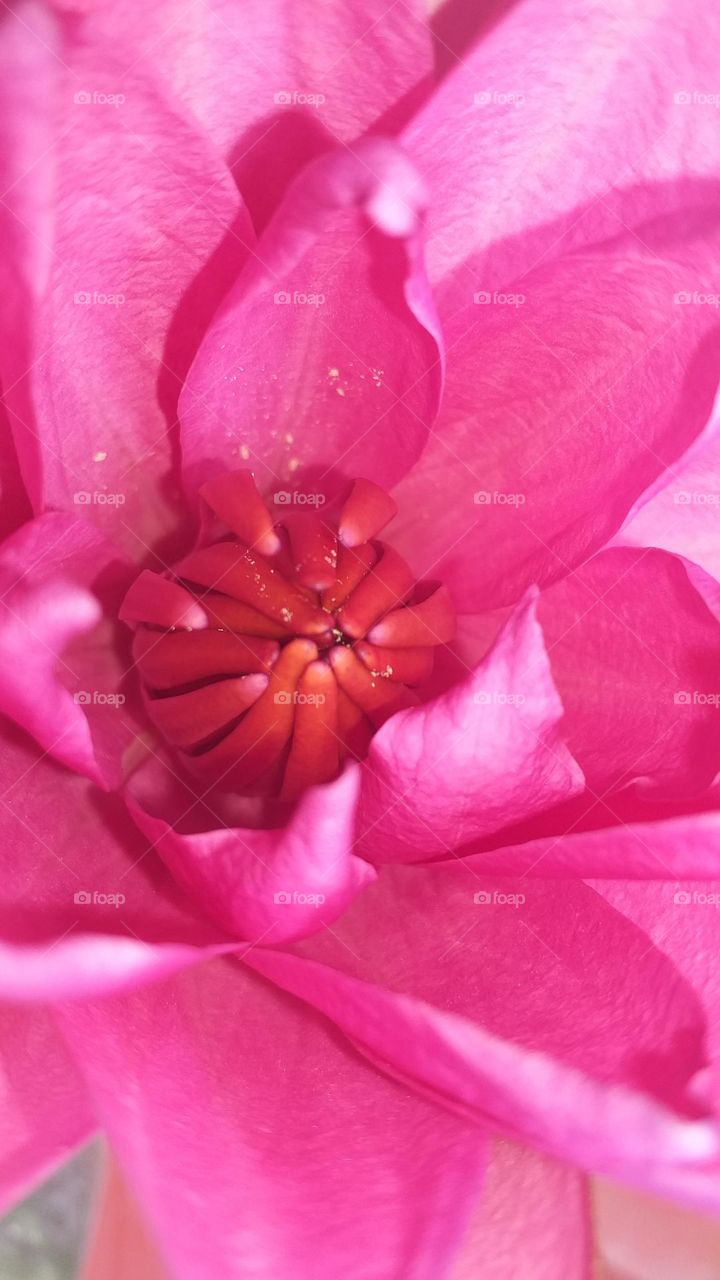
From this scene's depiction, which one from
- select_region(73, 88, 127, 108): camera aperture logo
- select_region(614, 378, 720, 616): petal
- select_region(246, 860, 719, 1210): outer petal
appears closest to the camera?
select_region(246, 860, 719, 1210): outer petal

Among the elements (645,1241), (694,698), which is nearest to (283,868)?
(694,698)

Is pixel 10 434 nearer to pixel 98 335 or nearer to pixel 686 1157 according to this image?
pixel 98 335

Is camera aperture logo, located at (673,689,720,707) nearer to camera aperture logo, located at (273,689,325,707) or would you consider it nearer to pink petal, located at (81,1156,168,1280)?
camera aperture logo, located at (273,689,325,707)

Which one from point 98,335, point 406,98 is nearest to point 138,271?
point 98,335

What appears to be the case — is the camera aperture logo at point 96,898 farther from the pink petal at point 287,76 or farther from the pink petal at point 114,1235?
the pink petal at point 287,76

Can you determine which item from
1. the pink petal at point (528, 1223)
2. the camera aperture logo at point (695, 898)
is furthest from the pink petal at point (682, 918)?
the pink petal at point (528, 1223)

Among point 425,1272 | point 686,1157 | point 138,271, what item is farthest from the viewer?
point 138,271

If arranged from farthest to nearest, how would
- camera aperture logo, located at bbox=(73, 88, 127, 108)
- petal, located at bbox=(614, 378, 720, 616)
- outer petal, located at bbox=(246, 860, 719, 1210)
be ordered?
petal, located at bbox=(614, 378, 720, 616) → camera aperture logo, located at bbox=(73, 88, 127, 108) → outer petal, located at bbox=(246, 860, 719, 1210)

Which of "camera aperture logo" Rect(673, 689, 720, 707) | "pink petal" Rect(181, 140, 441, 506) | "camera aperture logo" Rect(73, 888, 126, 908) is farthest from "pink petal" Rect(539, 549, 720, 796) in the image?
"camera aperture logo" Rect(73, 888, 126, 908)
